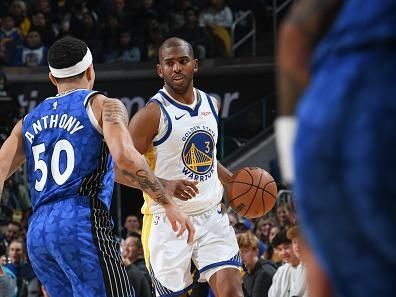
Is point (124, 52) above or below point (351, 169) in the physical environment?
above

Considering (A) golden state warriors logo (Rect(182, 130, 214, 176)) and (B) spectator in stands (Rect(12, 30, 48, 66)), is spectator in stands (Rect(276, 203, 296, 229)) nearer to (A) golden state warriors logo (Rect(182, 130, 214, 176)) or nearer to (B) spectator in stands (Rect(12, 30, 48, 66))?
(A) golden state warriors logo (Rect(182, 130, 214, 176))

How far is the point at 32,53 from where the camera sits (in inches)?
664

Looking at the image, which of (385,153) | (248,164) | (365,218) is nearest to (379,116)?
(385,153)

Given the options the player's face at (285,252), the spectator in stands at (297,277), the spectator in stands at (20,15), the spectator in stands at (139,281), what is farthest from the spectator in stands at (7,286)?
the spectator in stands at (20,15)

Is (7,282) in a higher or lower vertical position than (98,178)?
lower

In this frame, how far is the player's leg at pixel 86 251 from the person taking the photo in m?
4.90

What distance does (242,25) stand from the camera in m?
17.0

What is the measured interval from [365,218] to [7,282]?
798cm

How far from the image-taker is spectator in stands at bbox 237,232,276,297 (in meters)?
8.90

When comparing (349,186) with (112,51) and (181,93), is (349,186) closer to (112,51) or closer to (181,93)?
(181,93)

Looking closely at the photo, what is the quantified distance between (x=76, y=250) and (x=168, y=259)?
1752 mm

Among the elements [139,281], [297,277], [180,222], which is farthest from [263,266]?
[180,222]

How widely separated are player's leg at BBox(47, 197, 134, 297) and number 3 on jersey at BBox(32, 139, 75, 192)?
142mm

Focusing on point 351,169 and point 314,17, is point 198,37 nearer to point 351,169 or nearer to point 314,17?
point 314,17
